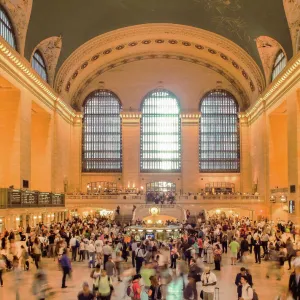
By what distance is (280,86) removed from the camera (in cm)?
3956

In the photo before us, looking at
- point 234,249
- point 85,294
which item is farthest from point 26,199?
point 85,294

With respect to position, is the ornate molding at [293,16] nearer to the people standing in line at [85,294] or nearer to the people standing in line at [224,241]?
the people standing in line at [224,241]

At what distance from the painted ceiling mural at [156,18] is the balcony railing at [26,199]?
9.61 meters

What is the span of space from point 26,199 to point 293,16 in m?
20.3

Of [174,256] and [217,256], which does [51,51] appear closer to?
[174,256]

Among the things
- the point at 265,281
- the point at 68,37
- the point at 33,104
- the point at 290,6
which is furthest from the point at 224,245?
the point at 68,37

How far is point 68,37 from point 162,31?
8794 mm

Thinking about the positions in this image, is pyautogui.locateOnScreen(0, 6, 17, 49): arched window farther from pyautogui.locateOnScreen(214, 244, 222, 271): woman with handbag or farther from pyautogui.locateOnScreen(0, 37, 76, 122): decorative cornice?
pyautogui.locateOnScreen(214, 244, 222, 271): woman with handbag

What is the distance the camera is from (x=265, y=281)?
711 inches

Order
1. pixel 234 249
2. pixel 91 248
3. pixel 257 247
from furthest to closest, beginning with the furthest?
pixel 257 247
pixel 234 249
pixel 91 248

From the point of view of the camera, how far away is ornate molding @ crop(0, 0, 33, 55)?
3328 centimetres

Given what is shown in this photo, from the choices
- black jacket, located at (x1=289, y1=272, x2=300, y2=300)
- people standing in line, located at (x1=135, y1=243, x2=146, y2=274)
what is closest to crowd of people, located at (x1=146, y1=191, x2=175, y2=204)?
people standing in line, located at (x1=135, y1=243, x2=146, y2=274)

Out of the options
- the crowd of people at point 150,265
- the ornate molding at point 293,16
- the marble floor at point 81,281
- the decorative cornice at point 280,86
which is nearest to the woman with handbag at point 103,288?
the crowd of people at point 150,265

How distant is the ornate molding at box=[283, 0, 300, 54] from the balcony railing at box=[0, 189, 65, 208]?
19.5 m
